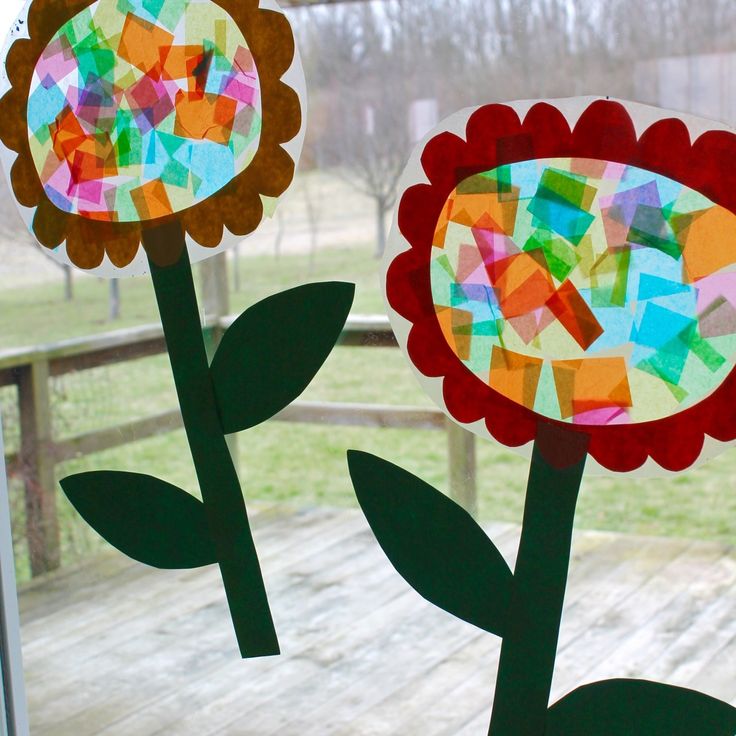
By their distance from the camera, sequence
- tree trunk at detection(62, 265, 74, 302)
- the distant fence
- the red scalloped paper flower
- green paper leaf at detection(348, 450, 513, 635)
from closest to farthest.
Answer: the red scalloped paper flower
green paper leaf at detection(348, 450, 513, 635)
the distant fence
tree trunk at detection(62, 265, 74, 302)

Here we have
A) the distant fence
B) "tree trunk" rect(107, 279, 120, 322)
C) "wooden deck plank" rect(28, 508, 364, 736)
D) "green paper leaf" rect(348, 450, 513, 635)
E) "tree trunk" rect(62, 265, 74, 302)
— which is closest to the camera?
"green paper leaf" rect(348, 450, 513, 635)

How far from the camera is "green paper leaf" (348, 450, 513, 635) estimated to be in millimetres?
913

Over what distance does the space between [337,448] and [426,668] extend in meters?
0.72

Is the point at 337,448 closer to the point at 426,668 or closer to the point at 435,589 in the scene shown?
the point at 435,589

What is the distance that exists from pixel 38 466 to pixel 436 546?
1.20 meters

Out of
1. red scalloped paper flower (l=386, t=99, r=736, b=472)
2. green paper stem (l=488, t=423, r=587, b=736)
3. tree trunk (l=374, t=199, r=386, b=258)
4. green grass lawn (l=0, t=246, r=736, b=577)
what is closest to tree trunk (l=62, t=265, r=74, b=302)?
green grass lawn (l=0, t=246, r=736, b=577)

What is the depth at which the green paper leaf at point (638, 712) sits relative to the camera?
84cm

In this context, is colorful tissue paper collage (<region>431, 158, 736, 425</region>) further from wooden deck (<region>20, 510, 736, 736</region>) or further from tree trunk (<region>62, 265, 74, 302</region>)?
tree trunk (<region>62, 265, 74, 302</region>)

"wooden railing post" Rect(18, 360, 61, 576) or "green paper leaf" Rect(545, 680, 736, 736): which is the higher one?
"green paper leaf" Rect(545, 680, 736, 736)

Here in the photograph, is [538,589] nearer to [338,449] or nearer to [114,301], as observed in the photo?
[338,449]

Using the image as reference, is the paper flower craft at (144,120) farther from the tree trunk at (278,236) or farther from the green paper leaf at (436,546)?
the green paper leaf at (436,546)

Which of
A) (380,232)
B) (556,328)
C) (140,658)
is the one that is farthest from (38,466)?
(556,328)

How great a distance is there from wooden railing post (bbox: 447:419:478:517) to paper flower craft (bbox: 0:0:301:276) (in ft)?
0.98

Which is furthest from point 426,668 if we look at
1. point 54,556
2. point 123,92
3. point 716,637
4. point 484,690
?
point 123,92
